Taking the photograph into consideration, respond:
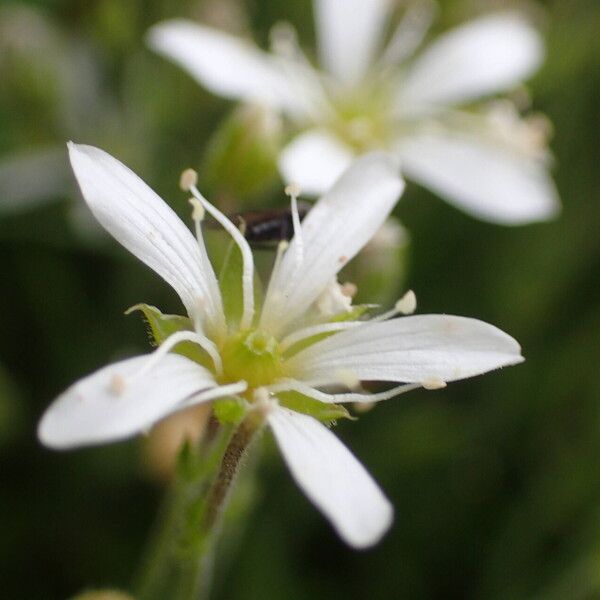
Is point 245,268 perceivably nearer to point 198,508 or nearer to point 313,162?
point 198,508

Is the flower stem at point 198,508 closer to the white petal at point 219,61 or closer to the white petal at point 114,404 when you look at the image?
the white petal at point 114,404

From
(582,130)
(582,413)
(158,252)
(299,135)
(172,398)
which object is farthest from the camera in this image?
(582,130)

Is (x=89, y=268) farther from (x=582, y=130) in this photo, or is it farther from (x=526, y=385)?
(x=582, y=130)

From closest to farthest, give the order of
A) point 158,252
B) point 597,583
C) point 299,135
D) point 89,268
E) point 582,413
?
point 158,252 < point 597,583 < point 299,135 < point 582,413 < point 89,268

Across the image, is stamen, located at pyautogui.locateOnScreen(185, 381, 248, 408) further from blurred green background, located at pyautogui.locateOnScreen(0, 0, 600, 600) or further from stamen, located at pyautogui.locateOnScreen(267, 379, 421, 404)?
blurred green background, located at pyautogui.locateOnScreen(0, 0, 600, 600)

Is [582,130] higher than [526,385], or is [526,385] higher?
[582,130]

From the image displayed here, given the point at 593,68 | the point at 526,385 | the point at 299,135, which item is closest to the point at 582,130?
the point at 593,68
